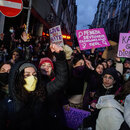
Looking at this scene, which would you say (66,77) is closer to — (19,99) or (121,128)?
(19,99)

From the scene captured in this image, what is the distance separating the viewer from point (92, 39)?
4707 millimetres

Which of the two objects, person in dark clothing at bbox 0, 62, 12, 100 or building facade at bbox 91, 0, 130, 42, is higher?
building facade at bbox 91, 0, 130, 42

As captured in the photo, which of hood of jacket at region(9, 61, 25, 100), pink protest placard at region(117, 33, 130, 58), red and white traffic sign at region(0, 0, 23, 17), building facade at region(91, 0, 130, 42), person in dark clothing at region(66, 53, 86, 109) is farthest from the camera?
building facade at region(91, 0, 130, 42)

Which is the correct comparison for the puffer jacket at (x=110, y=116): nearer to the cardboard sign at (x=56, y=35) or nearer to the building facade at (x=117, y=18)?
the cardboard sign at (x=56, y=35)

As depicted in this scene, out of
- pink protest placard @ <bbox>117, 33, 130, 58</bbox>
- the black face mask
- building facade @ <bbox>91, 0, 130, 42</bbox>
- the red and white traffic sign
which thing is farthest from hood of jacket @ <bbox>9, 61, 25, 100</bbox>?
building facade @ <bbox>91, 0, 130, 42</bbox>

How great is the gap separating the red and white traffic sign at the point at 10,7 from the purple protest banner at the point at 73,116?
2616mm

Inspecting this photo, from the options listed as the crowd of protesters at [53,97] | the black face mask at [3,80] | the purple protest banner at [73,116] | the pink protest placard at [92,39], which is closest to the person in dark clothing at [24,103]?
the crowd of protesters at [53,97]

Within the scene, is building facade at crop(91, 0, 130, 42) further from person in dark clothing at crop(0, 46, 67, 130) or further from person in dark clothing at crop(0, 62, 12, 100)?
person in dark clothing at crop(0, 46, 67, 130)

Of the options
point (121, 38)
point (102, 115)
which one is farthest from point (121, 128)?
point (121, 38)

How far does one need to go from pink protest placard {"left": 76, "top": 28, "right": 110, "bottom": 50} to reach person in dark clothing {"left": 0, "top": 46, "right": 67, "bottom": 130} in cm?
306

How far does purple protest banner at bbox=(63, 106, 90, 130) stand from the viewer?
2345mm

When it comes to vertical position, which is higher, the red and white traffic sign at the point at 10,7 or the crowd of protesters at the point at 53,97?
the red and white traffic sign at the point at 10,7

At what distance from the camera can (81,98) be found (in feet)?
9.36

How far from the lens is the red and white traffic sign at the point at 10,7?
3232mm
